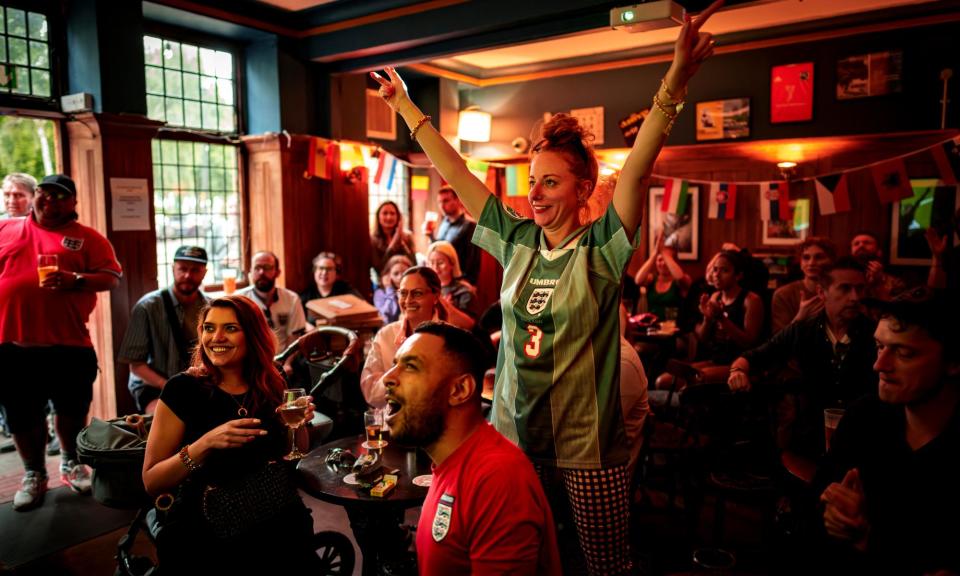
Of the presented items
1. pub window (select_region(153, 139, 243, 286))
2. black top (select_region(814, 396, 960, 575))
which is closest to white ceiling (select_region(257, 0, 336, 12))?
pub window (select_region(153, 139, 243, 286))

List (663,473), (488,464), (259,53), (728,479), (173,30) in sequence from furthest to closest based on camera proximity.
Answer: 1. (259,53)
2. (173,30)
3. (663,473)
4. (728,479)
5. (488,464)

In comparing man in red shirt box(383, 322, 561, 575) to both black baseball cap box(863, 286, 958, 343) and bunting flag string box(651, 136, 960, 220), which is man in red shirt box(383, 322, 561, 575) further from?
bunting flag string box(651, 136, 960, 220)

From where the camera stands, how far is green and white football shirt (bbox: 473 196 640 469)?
68.3 inches

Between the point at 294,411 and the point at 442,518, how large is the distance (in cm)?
107

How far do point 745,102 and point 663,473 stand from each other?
15.0 ft

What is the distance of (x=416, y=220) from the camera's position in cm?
922

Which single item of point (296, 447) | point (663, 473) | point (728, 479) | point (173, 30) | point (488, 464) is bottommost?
point (663, 473)

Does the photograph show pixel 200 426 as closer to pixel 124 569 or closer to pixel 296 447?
pixel 296 447

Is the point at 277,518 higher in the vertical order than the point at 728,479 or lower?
higher

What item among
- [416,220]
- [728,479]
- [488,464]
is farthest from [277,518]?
[416,220]

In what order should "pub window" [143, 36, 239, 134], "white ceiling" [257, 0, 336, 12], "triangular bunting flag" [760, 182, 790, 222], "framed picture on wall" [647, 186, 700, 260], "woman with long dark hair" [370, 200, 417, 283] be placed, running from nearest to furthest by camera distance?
1. "pub window" [143, 36, 239, 134]
2. "white ceiling" [257, 0, 336, 12]
3. "triangular bunting flag" [760, 182, 790, 222]
4. "woman with long dark hair" [370, 200, 417, 283]
5. "framed picture on wall" [647, 186, 700, 260]

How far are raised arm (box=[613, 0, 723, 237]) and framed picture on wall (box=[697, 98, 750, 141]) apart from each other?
19.9ft

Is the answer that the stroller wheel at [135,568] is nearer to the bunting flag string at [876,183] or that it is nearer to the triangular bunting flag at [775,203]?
the bunting flag string at [876,183]

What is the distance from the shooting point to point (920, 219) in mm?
6480
